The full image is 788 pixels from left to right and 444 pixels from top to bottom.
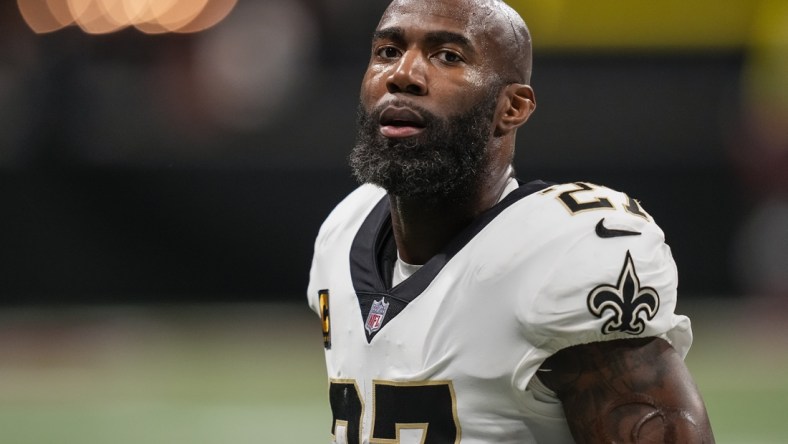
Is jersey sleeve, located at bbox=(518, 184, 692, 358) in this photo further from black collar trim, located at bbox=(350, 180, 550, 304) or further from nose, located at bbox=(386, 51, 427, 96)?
nose, located at bbox=(386, 51, 427, 96)

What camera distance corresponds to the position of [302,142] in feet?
27.5

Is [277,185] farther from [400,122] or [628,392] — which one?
[628,392]

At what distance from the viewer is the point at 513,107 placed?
7.97 ft

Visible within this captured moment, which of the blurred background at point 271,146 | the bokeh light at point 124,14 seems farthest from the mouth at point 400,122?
the bokeh light at point 124,14

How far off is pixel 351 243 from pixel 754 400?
13.9 feet

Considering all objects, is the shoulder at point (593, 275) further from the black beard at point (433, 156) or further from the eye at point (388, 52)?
the eye at point (388, 52)

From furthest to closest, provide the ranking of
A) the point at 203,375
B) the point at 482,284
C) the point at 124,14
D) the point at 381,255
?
the point at 124,14, the point at 203,375, the point at 381,255, the point at 482,284

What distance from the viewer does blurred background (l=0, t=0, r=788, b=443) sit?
8344 millimetres

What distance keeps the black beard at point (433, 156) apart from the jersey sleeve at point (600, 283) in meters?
0.26

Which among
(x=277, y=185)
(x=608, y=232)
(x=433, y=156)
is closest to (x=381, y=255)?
Result: (x=433, y=156)

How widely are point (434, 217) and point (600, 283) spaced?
0.48 m

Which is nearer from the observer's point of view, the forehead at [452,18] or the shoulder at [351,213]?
the forehead at [452,18]

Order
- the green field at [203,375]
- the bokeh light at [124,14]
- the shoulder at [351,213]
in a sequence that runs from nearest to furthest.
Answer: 1. the shoulder at [351,213]
2. the green field at [203,375]
3. the bokeh light at [124,14]

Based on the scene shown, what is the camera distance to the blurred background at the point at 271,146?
8.34 meters
